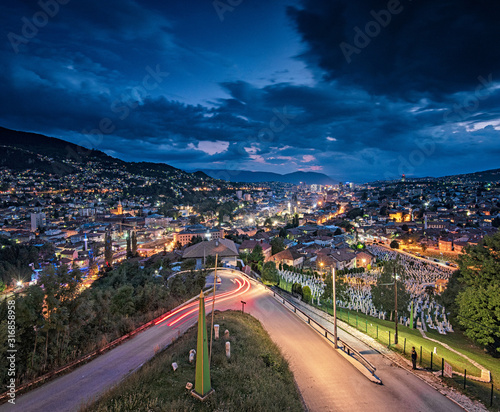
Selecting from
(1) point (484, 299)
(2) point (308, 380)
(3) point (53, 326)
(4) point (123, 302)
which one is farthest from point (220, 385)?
(1) point (484, 299)

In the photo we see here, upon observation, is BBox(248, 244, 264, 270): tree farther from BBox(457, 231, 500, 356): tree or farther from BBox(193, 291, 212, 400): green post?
BBox(193, 291, 212, 400): green post

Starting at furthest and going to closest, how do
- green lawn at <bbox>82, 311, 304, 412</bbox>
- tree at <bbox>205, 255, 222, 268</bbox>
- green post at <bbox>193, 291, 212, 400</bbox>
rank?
tree at <bbox>205, 255, 222, 268</bbox> → green post at <bbox>193, 291, 212, 400</bbox> → green lawn at <bbox>82, 311, 304, 412</bbox>

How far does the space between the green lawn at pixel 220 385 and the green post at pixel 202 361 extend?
6.4 inches

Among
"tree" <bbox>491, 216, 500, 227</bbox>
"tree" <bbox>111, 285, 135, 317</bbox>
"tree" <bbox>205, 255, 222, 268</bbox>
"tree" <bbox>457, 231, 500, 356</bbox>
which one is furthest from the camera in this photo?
"tree" <bbox>491, 216, 500, 227</bbox>

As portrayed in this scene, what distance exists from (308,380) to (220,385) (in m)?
3.17

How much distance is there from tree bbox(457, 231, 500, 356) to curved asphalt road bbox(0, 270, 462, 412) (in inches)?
225

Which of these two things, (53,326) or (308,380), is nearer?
(53,326)

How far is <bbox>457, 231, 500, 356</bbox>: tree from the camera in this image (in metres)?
11.4

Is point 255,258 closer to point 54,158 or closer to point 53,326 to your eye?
point 53,326

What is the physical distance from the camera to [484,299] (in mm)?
11734

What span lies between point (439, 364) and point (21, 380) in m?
11.9

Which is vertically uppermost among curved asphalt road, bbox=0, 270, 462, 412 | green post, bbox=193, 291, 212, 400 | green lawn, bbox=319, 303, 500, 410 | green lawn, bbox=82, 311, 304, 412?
green post, bbox=193, 291, 212, 400

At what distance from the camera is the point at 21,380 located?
6.21 meters

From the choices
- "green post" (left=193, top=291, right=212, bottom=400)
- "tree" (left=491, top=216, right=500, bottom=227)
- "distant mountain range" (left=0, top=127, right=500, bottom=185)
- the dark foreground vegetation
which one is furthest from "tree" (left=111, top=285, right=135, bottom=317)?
"distant mountain range" (left=0, top=127, right=500, bottom=185)
